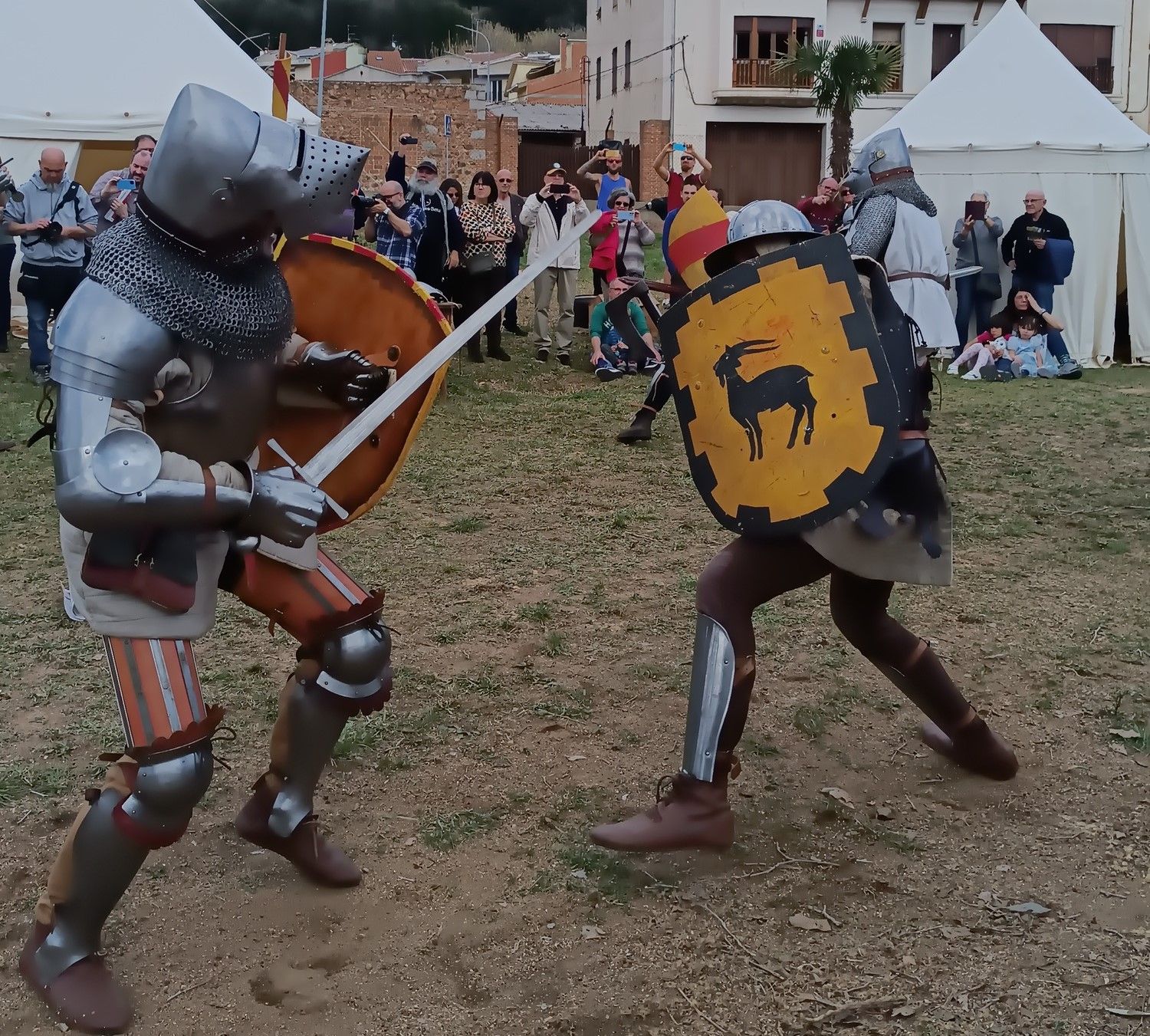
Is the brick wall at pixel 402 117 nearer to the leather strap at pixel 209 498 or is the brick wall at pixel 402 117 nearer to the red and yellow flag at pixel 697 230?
the red and yellow flag at pixel 697 230

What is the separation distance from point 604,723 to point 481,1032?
Answer: 4.87 feet

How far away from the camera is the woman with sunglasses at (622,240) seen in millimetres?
10422

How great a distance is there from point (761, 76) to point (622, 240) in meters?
22.6

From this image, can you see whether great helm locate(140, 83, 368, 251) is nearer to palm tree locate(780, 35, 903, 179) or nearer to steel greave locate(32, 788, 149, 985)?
steel greave locate(32, 788, 149, 985)

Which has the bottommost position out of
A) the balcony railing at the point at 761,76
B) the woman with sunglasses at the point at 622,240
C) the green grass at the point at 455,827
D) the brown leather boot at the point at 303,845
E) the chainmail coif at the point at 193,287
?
the green grass at the point at 455,827

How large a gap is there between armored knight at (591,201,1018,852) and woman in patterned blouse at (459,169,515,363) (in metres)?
7.68

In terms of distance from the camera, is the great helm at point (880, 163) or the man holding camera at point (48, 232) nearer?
the great helm at point (880, 163)

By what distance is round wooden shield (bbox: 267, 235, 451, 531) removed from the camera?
2830 mm

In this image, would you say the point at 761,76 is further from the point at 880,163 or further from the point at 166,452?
the point at 166,452

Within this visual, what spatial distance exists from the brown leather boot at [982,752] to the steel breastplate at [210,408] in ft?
6.62

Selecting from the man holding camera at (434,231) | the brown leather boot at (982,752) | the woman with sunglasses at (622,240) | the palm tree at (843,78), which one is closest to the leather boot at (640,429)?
the woman with sunglasses at (622,240)

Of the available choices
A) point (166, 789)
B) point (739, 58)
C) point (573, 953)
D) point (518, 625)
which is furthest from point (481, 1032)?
point (739, 58)

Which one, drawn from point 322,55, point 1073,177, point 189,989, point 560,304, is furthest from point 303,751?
point 322,55

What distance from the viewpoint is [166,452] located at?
2.20m
